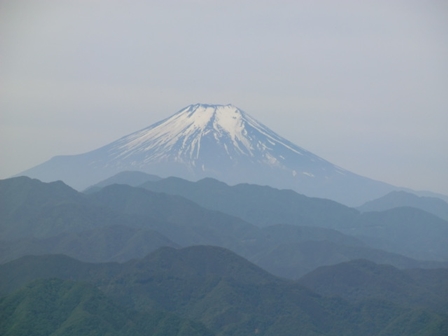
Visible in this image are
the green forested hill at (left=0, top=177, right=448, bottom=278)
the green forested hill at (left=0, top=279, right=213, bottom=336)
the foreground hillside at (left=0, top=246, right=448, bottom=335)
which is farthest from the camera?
the green forested hill at (left=0, top=177, right=448, bottom=278)

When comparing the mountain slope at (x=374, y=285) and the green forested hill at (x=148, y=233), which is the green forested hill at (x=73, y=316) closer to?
the mountain slope at (x=374, y=285)

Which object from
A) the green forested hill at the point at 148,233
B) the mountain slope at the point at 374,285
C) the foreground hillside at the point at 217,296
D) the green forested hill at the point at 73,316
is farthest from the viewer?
the green forested hill at the point at 148,233

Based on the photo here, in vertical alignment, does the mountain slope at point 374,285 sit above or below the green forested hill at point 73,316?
below

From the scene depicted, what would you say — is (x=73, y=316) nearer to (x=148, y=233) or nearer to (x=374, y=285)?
(x=374, y=285)

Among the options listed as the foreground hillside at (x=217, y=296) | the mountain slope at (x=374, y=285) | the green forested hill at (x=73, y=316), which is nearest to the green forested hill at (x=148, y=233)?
the mountain slope at (x=374, y=285)

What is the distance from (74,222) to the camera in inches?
4840

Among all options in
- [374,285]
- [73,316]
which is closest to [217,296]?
[73,316]

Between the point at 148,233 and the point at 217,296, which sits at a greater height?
the point at 148,233

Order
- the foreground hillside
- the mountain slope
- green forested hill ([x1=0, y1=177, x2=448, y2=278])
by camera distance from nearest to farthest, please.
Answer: the foreground hillside → the mountain slope → green forested hill ([x1=0, y1=177, x2=448, y2=278])

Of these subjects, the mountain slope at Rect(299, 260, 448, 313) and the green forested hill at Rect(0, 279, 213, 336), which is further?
the mountain slope at Rect(299, 260, 448, 313)

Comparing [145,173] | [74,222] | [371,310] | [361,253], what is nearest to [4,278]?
[371,310]

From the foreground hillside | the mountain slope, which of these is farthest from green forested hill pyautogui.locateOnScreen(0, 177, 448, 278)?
the foreground hillside

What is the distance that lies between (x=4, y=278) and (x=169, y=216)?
6102 cm

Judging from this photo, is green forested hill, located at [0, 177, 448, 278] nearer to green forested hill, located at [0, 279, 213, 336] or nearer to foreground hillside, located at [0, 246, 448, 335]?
foreground hillside, located at [0, 246, 448, 335]
